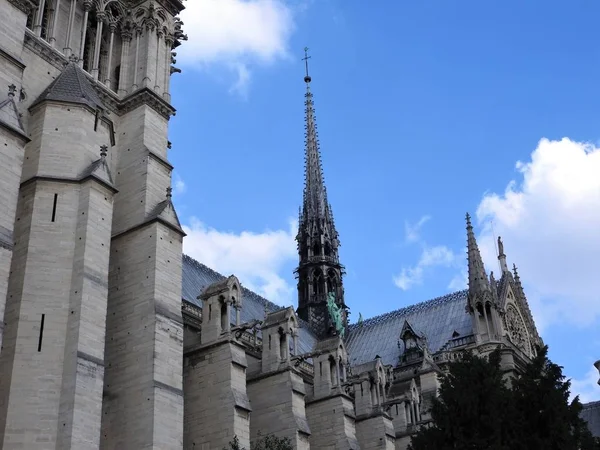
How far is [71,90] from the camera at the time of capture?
98.9 ft

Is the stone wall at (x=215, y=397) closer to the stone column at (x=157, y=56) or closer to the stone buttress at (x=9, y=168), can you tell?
the stone buttress at (x=9, y=168)

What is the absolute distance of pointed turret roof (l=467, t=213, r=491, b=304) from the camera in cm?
5041

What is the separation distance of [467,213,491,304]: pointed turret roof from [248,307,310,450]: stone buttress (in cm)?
1764

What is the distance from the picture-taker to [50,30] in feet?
107

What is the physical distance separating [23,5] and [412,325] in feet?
120

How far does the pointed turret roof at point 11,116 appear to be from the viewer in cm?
2606

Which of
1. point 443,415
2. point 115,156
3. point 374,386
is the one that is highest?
point 115,156

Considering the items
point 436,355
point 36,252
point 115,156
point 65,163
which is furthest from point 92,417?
point 436,355

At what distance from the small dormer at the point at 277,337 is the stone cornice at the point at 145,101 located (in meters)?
9.74

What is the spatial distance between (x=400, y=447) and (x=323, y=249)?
22.2 meters

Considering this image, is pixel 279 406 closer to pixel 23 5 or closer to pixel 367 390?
pixel 367 390

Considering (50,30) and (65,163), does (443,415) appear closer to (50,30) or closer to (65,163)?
(65,163)

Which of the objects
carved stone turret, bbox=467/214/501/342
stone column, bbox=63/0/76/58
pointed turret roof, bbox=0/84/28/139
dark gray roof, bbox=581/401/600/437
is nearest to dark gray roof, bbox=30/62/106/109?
stone column, bbox=63/0/76/58

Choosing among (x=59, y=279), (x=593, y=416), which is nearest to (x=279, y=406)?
(x=59, y=279)
